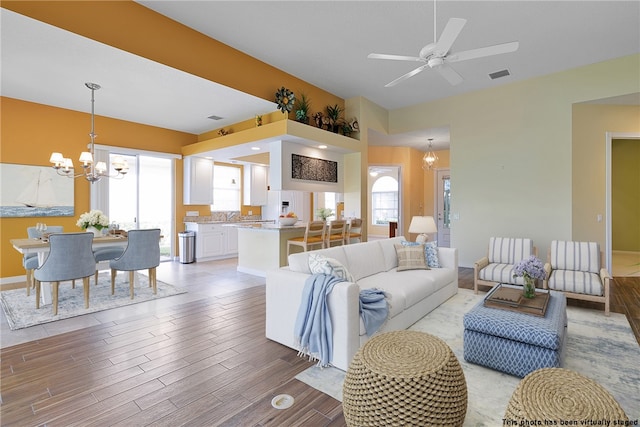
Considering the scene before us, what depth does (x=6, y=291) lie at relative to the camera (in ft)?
15.2

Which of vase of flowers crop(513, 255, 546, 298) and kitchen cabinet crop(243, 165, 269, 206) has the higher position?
kitchen cabinet crop(243, 165, 269, 206)

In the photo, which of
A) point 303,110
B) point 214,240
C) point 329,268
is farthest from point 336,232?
point 214,240

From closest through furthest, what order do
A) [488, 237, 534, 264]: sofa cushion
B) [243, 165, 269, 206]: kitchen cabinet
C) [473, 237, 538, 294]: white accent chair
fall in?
[473, 237, 538, 294]: white accent chair
[488, 237, 534, 264]: sofa cushion
[243, 165, 269, 206]: kitchen cabinet

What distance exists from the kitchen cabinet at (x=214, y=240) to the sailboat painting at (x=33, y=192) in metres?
2.42

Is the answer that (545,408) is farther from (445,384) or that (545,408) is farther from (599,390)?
(445,384)

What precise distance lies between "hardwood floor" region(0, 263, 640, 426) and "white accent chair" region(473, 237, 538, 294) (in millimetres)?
1306

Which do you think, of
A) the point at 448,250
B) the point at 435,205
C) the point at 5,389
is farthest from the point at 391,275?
the point at 435,205

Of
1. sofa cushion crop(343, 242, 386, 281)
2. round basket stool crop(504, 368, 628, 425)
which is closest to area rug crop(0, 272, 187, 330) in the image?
sofa cushion crop(343, 242, 386, 281)

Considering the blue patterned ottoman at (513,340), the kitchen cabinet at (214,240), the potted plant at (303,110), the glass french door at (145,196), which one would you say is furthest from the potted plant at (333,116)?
the blue patterned ottoman at (513,340)

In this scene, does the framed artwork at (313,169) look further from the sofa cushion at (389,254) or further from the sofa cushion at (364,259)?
the sofa cushion at (364,259)

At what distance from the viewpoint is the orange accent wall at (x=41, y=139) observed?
518 cm

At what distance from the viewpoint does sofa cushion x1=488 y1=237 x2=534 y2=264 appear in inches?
189

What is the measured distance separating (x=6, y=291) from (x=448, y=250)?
21.5ft

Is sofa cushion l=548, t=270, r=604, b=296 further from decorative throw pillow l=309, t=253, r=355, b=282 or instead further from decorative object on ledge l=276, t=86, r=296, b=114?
decorative object on ledge l=276, t=86, r=296, b=114
